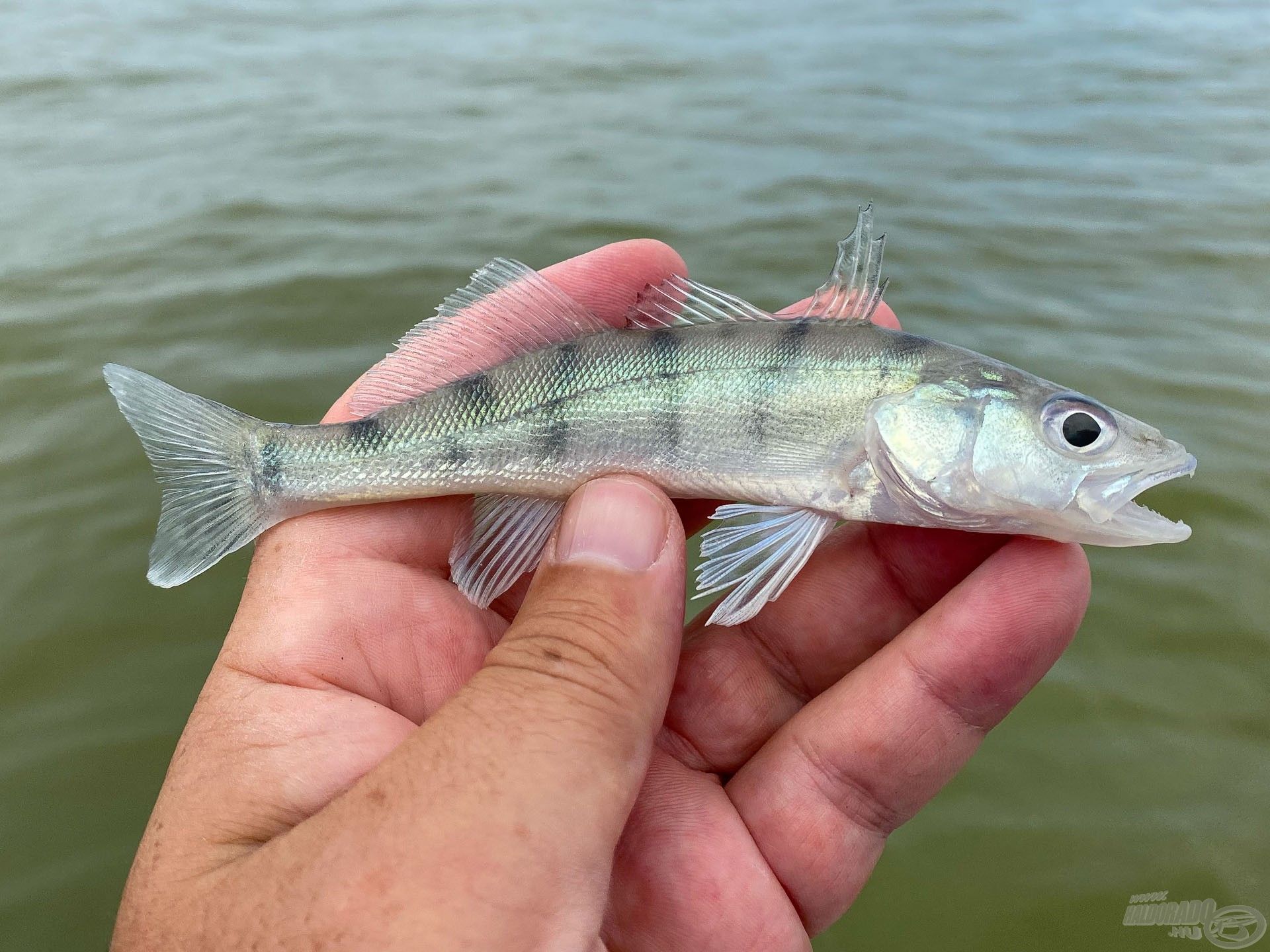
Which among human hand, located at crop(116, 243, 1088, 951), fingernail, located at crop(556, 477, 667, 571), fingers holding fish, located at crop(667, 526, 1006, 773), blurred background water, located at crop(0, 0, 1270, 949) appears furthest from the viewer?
blurred background water, located at crop(0, 0, 1270, 949)

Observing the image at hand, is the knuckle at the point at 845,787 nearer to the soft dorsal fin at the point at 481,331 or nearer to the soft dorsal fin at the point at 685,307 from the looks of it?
the soft dorsal fin at the point at 685,307

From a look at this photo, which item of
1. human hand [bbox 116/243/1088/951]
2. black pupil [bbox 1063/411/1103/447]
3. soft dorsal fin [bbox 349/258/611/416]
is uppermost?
soft dorsal fin [bbox 349/258/611/416]

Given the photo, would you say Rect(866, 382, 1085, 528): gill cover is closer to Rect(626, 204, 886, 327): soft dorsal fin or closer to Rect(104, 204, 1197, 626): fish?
Rect(104, 204, 1197, 626): fish

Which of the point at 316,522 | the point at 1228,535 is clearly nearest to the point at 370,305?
the point at 316,522

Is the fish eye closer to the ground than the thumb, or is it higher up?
higher up

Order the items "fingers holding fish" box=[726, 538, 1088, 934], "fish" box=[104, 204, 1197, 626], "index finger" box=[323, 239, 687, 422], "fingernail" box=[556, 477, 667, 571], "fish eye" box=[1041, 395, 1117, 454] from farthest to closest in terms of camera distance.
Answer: "index finger" box=[323, 239, 687, 422] < "fish" box=[104, 204, 1197, 626] < "fish eye" box=[1041, 395, 1117, 454] < "fingers holding fish" box=[726, 538, 1088, 934] < "fingernail" box=[556, 477, 667, 571]

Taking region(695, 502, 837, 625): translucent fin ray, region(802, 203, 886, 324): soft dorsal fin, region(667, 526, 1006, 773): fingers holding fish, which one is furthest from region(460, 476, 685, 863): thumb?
region(802, 203, 886, 324): soft dorsal fin

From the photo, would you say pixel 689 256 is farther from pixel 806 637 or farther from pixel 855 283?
pixel 806 637
